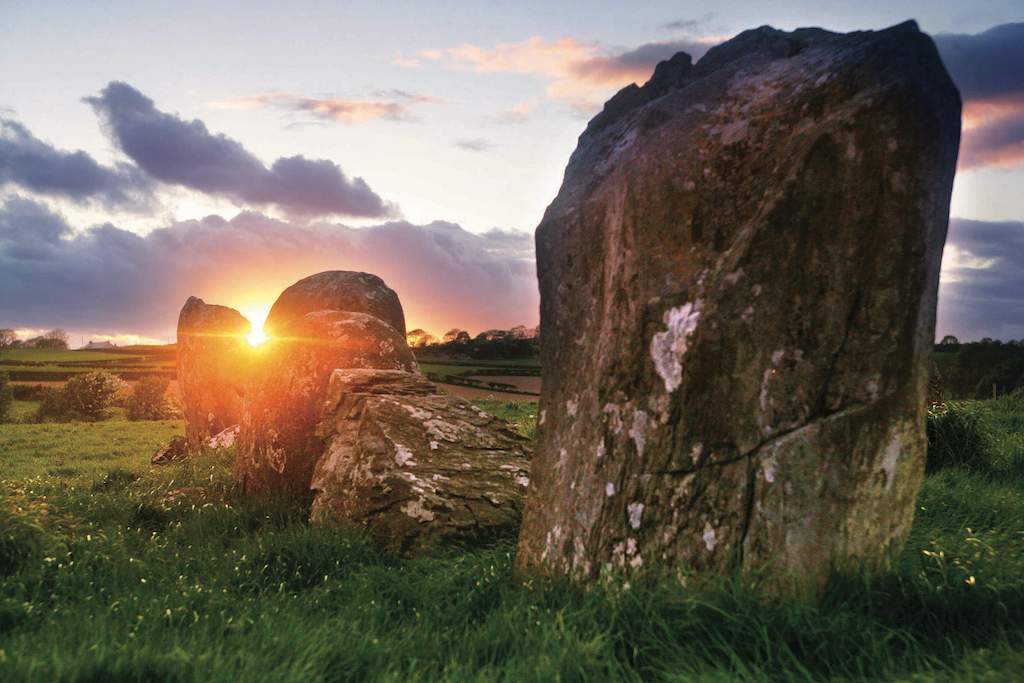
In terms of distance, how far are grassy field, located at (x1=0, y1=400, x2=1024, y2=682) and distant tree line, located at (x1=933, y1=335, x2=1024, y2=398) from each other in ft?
74.8

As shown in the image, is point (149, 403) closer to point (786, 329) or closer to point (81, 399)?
point (81, 399)

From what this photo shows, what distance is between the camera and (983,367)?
29016 mm

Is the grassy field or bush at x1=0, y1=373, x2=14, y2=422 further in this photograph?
bush at x1=0, y1=373, x2=14, y2=422

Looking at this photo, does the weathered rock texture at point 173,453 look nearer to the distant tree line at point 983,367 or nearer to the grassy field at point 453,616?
the grassy field at point 453,616

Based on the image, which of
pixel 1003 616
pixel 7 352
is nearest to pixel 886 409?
pixel 1003 616

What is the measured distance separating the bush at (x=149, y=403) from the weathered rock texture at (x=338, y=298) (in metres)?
33.0

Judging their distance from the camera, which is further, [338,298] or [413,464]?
[338,298]

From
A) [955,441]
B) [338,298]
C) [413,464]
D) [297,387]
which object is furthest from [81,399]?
[955,441]

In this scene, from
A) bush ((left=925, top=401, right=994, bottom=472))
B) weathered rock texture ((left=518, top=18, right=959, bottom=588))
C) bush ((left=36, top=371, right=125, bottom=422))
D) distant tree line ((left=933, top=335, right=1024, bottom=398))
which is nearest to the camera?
weathered rock texture ((left=518, top=18, right=959, bottom=588))

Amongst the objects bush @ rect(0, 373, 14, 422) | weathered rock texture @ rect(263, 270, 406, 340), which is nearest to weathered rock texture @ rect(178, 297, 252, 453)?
weathered rock texture @ rect(263, 270, 406, 340)

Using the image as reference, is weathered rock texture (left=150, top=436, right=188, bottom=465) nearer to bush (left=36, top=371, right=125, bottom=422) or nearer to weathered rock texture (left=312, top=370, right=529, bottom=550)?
weathered rock texture (left=312, top=370, right=529, bottom=550)

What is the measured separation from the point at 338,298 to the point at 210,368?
21.6 ft

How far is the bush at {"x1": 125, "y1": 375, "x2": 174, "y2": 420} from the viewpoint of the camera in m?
43.2

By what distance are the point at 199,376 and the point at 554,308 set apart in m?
15.3
